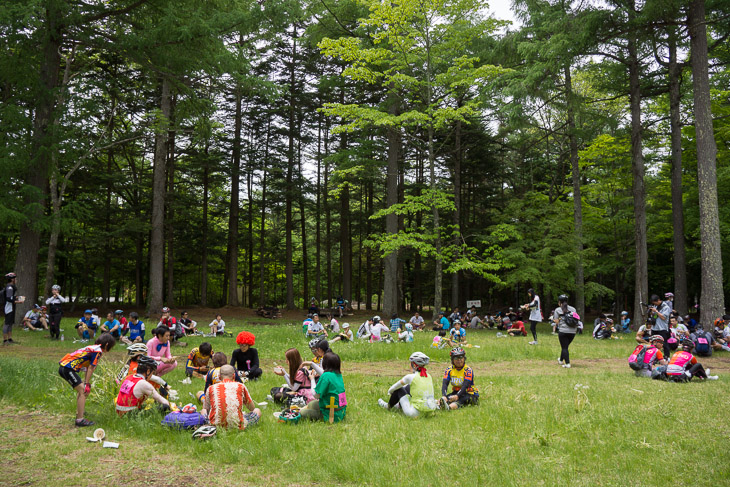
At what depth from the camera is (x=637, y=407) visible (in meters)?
6.66

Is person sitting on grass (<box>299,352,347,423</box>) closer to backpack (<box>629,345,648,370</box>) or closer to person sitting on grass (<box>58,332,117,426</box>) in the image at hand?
person sitting on grass (<box>58,332,117,426</box>)

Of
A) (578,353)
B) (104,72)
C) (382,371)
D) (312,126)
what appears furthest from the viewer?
(312,126)

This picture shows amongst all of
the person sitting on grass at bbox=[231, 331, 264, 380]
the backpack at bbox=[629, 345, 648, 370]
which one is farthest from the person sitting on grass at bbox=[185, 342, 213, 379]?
the backpack at bbox=[629, 345, 648, 370]

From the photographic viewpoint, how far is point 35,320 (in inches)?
622

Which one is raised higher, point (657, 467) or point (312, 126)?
point (312, 126)

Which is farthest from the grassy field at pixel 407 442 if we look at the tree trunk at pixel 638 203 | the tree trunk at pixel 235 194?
the tree trunk at pixel 235 194

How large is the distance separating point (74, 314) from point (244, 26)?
2003 cm

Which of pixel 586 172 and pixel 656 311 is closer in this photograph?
pixel 656 311

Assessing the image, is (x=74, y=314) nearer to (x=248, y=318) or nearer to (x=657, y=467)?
(x=248, y=318)

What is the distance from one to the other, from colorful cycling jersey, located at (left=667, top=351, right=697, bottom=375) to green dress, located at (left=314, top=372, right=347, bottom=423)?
23.7 feet

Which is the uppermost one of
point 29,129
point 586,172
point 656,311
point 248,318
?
point 586,172

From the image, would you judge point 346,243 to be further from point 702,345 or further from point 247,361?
point 247,361

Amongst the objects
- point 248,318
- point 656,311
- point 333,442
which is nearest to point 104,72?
point 248,318

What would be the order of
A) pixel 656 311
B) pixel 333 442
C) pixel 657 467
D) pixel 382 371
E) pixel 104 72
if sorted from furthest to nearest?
pixel 104 72, pixel 656 311, pixel 382 371, pixel 333 442, pixel 657 467
